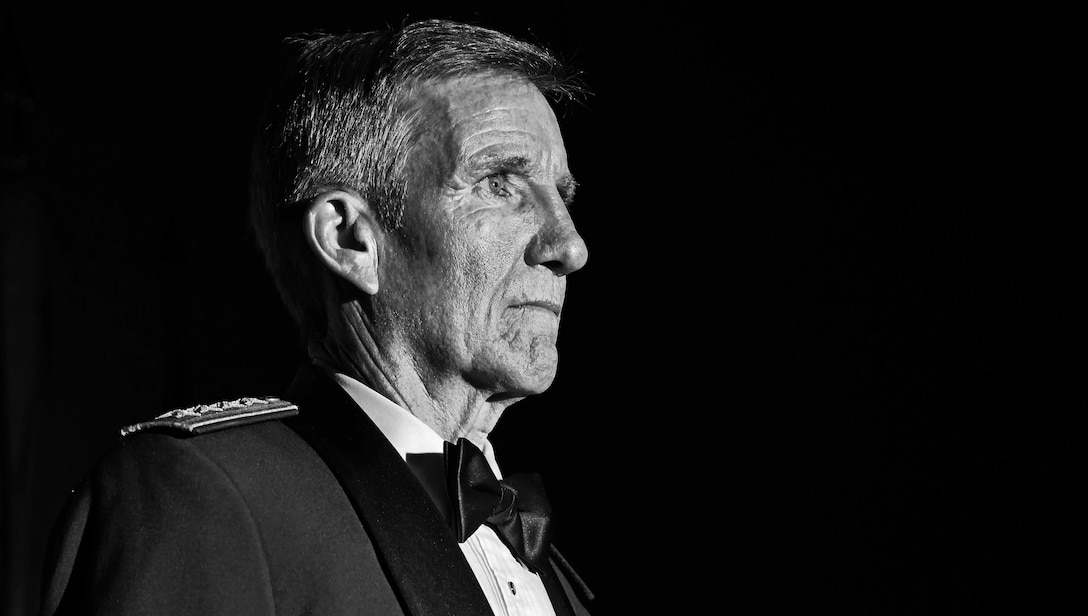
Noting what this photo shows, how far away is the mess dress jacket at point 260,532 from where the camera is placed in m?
1.04

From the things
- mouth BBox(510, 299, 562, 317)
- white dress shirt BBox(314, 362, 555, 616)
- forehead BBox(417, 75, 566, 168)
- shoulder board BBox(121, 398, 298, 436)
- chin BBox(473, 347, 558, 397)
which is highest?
forehead BBox(417, 75, 566, 168)

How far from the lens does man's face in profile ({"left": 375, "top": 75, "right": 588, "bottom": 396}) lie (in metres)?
1.38

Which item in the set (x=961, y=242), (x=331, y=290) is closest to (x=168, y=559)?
(x=331, y=290)

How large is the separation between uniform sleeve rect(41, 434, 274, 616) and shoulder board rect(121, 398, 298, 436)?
0.08 ft

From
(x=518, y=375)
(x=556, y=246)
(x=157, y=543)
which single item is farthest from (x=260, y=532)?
(x=556, y=246)

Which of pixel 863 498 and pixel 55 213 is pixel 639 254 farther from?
pixel 55 213

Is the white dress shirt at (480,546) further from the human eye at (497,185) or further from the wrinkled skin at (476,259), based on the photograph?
the human eye at (497,185)

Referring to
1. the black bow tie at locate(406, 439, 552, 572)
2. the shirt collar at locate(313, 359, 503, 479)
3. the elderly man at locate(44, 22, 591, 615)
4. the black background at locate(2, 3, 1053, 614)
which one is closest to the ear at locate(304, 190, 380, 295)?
the elderly man at locate(44, 22, 591, 615)

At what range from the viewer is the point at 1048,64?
201cm

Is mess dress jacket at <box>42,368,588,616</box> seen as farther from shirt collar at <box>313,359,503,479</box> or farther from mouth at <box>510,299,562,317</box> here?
mouth at <box>510,299,562,317</box>

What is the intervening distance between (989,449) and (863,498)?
238 millimetres

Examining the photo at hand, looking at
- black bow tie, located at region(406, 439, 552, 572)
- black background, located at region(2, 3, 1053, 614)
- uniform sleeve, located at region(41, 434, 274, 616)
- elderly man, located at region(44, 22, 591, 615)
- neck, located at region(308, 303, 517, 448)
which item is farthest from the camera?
black background, located at region(2, 3, 1053, 614)

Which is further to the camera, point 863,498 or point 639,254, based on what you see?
point 639,254

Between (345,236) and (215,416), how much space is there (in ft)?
1.01
